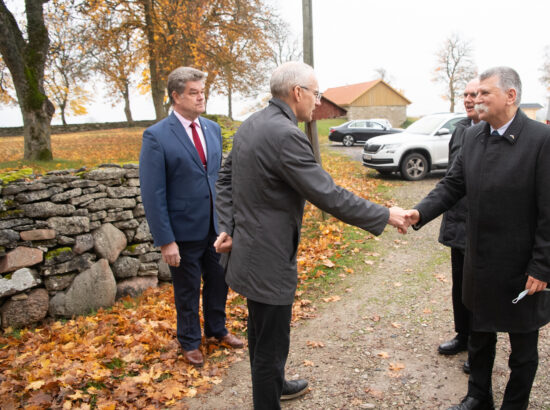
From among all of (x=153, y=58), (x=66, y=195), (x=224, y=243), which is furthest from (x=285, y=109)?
(x=153, y=58)

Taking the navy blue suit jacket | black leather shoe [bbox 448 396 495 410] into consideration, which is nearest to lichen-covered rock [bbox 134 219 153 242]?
the navy blue suit jacket

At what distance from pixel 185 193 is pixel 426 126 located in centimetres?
1030

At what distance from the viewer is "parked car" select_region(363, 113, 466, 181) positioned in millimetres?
11297

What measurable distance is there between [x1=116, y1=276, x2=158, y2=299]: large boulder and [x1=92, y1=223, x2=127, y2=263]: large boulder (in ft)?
1.21

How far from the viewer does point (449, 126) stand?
460 inches

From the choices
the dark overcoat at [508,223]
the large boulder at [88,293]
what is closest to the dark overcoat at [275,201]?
the dark overcoat at [508,223]

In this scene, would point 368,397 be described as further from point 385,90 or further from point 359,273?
point 385,90

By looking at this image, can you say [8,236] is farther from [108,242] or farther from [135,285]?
[135,285]

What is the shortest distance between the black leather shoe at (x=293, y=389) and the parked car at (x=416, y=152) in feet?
30.1

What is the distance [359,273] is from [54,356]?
→ 12.1 feet

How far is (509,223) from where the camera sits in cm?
236

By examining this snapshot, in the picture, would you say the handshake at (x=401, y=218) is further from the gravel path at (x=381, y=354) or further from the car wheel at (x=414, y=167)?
the car wheel at (x=414, y=167)

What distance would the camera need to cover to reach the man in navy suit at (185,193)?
10.6 feet

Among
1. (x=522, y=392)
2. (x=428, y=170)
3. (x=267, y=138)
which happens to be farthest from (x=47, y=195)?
(x=428, y=170)
